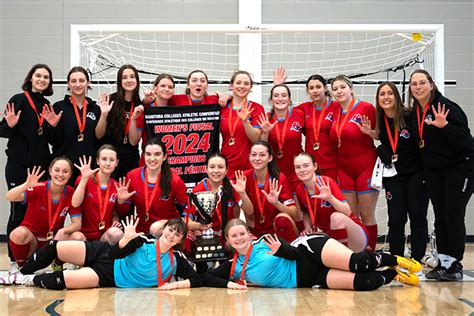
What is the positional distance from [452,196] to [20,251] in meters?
3.68

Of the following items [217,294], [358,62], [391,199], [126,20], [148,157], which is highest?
[126,20]

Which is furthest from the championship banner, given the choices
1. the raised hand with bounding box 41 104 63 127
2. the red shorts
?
the red shorts

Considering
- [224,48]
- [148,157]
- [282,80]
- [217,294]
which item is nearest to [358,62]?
[224,48]

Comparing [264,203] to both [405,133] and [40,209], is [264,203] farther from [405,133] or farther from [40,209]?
[40,209]

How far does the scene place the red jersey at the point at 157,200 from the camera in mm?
5172

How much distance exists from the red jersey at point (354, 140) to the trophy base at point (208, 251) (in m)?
1.45

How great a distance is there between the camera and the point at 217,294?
4188mm

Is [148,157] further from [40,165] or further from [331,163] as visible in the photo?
[331,163]

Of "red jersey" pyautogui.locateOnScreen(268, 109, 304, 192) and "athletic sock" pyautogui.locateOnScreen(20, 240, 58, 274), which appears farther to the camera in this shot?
"red jersey" pyautogui.locateOnScreen(268, 109, 304, 192)

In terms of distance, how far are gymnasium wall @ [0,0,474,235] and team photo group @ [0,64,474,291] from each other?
3.57 m

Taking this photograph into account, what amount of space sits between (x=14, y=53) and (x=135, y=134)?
4361 mm

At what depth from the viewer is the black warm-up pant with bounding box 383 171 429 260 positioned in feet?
16.7

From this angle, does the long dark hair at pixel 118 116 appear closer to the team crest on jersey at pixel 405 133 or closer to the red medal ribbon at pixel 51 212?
the red medal ribbon at pixel 51 212

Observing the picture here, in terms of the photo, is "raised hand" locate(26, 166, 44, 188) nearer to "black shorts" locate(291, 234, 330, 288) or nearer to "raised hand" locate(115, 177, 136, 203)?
"raised hand" locate(115, 177, 136, 203)
